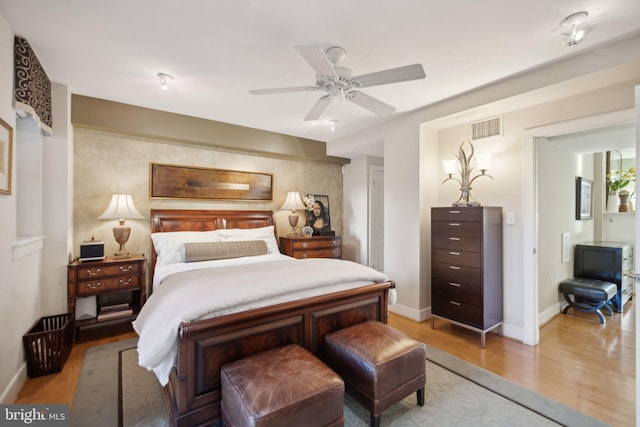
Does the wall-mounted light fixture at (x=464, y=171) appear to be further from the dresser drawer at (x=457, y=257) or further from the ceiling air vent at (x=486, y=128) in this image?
the dresser drawer at (x=457, y=257)

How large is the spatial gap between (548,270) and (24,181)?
565cm

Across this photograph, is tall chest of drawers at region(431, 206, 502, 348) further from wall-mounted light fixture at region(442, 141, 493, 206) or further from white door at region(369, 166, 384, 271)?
white door at region(369, 166, 384, 271)

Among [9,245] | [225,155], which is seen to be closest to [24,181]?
[9,245]

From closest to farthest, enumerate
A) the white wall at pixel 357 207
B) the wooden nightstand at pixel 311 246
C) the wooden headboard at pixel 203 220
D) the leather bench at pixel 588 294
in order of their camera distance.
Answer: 1. the leather bench at pixel 588 294
2. the wooden headboard at pixel 203 220
3. the wooden nightstand at pixel 311 246
4. the white wall at pixel 357 207

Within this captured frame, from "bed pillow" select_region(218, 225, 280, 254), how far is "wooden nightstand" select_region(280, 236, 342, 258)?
465 mm

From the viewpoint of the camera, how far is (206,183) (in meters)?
3.94

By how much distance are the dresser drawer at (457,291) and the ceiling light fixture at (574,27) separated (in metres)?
2.12

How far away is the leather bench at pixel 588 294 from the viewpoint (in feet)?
10.9

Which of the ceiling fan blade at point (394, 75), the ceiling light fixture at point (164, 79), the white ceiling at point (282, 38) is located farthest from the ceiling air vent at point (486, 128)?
the ceiling light fixture at point (164, 79)

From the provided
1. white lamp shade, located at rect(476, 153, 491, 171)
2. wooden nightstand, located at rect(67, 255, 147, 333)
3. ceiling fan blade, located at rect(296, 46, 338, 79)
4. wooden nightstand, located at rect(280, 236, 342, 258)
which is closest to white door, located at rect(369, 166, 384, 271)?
wooden nightstand, located at rect(280, 236, 342, 258)

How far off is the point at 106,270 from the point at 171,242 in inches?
25.8

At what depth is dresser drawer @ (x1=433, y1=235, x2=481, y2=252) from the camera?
2842 millimetres

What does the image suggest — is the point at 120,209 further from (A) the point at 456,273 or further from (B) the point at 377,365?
(A) the point at 456,273

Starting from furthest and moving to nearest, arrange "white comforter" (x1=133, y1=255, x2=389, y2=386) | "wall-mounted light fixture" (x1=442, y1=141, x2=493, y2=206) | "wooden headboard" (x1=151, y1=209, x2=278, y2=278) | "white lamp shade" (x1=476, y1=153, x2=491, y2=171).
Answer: "wooden headboard" (x1=151, y1=209, x2=278, y2=278) → "wall-mounted light fixture" (x1=442, y1=141, x2=493, y2=206) → "white lamp shade" (x1=476, y1=153, x2=491, y2=171) → "white comforter" (x1=133, y1=255, x2=389, y2=386)
